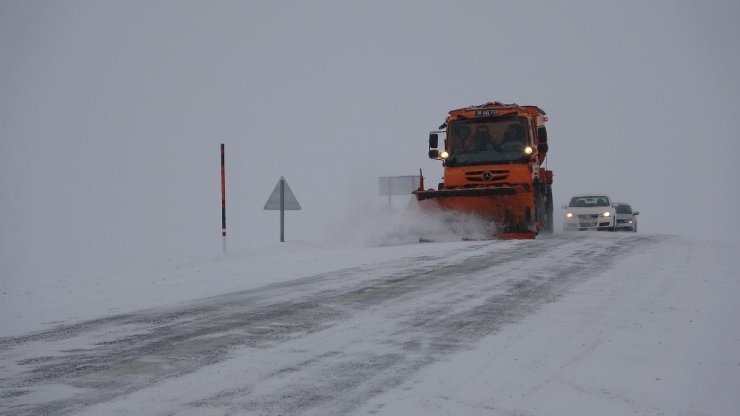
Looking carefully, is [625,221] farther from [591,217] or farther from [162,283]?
[162,283]

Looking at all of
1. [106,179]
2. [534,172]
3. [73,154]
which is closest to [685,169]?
[106,179]

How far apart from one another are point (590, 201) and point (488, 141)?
32.9ft

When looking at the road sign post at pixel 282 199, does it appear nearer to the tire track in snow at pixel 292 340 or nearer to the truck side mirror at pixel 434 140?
the truck side mirror at pixel 434 140

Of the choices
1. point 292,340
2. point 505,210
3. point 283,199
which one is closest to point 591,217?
point 505,210

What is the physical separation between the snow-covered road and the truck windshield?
403 inches

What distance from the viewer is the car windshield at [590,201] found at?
29875 millimetres

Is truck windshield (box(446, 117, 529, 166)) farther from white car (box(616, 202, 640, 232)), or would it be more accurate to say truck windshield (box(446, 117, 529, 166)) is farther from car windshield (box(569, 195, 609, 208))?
white car (box(616, 202, 640, 232))

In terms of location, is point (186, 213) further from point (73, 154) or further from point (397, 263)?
point (73, 154)

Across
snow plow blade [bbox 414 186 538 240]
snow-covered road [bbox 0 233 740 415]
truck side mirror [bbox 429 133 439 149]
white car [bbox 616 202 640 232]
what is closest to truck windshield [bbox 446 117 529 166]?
truck side mirror [bbox 429 133 439 149]

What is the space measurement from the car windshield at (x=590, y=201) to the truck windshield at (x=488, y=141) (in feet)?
31.2

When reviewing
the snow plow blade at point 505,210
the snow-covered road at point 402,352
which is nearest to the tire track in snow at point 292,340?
the snow-covered road at point 402,352

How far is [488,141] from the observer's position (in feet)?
70.1

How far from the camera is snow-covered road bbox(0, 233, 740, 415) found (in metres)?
5.29

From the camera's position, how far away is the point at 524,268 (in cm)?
1256
